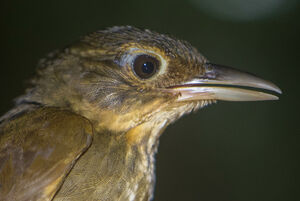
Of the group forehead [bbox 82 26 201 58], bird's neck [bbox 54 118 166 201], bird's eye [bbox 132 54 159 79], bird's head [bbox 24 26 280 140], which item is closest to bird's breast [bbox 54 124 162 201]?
bird's neck [bbox 54 118 166 201]

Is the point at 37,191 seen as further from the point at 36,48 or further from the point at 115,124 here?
the point at 36,48

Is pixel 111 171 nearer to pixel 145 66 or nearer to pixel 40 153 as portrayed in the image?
pixel 40 153

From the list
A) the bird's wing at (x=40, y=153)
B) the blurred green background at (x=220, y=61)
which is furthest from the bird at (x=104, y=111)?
the blurred green background at (x=220, y=61)

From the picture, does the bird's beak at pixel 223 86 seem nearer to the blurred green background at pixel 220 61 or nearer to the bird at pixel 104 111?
the bird at pixel 104 111

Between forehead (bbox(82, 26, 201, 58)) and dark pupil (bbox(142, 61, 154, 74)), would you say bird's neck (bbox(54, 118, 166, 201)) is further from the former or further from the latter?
forehead (bbox(82, 26, 201, 58))

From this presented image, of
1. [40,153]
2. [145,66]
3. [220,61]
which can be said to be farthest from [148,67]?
[220,61]

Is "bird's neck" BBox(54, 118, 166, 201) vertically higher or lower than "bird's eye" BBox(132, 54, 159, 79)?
lower

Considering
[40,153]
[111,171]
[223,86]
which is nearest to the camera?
[40,153]
